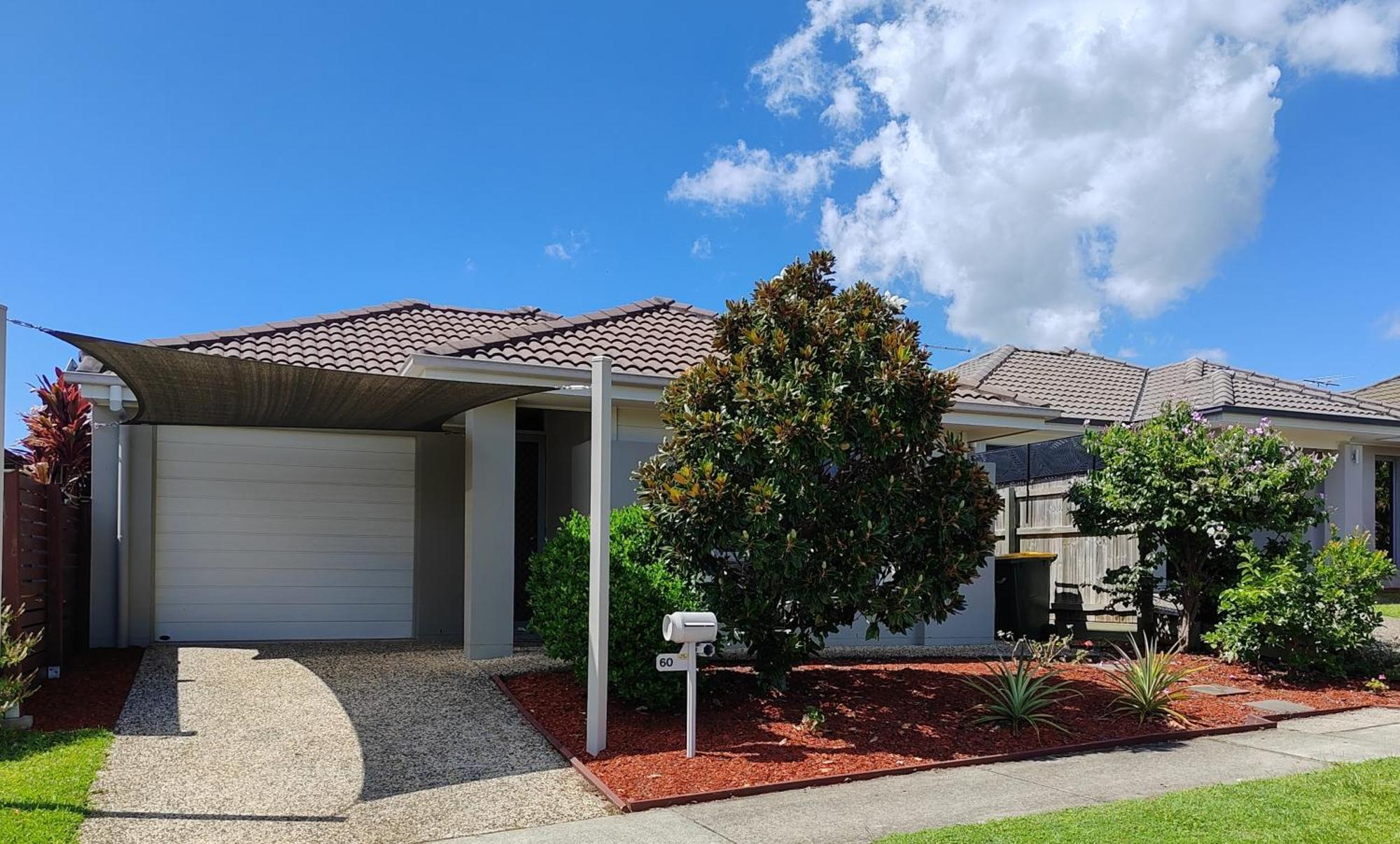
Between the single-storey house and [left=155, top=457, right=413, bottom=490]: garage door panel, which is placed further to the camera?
[left=155, top=457, right=413, bottom=490]: garage door panel

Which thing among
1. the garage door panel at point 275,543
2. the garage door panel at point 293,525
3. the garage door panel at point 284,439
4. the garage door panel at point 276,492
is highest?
the garage door panel at point 284,439

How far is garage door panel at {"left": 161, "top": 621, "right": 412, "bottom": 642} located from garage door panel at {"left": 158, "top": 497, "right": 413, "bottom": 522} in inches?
48.9

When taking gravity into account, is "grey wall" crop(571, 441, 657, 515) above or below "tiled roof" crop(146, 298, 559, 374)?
below

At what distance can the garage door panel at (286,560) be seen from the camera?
11.0 meters

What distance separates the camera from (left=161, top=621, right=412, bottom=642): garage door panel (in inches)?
434

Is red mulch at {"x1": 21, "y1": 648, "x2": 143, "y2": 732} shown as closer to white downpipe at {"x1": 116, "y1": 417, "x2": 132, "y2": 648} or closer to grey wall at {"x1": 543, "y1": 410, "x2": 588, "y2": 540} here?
white downpipe at {"x1": 116, "y1": 417, "x2": 132, "y2": 648}

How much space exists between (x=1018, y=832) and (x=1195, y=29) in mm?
10436

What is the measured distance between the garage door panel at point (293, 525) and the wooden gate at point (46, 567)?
0.98 meters

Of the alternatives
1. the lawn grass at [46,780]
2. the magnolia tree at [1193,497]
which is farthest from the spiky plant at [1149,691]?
the lawn grass at [46,780]

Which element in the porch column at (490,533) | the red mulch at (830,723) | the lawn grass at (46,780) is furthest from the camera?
the porch column at (490,533)

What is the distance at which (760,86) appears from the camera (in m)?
12.7

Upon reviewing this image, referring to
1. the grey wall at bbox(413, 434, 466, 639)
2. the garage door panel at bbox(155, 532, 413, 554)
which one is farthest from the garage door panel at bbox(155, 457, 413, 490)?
the garage door panel at bbox(155, 532, 413, 554)

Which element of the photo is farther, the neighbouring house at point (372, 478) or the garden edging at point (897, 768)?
the neighbouring house at point (372, 478)

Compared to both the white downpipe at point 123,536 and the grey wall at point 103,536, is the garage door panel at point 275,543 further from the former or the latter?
the grey wall at point 103,536
